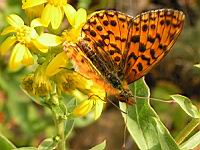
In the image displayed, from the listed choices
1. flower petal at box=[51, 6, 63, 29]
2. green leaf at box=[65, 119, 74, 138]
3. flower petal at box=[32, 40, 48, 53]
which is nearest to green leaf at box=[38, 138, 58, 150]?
green leaf at box=[65, 119, 74, 138]

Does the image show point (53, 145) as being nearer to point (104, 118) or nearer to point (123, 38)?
point (123, 38)

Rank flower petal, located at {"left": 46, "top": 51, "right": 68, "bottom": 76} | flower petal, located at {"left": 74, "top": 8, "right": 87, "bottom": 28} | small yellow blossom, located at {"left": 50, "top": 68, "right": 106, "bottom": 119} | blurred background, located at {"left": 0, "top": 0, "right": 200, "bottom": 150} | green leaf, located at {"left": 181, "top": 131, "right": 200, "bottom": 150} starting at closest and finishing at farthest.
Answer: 1. flower petal, located at {"left": 46, "top": 51, "right": 68, "bottom": 76}
2. small yellow blossom, located at {"left": 50, "top": 68, "right": 106, "bottom": 119}
3. flower petal, located at {"left": 74, "top": 8, "right": 87, "bottom": 28}
4. green leaf, located at {"left": 181, "top": 131, "right": 200, "bottom": 150}
5. blurred background, located at {"left": 0, "top": 0, "right": 200, "bottom": 150}

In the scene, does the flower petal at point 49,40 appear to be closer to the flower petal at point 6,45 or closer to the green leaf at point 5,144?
the flower petal at point 6,45

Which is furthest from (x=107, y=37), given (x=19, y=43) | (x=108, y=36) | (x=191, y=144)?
(x=191, y=144)

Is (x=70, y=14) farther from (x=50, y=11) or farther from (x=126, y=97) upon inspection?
(x=126, y=97)

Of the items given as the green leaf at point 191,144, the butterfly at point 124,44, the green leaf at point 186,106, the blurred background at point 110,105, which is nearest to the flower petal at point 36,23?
the butterfly at point 124,44

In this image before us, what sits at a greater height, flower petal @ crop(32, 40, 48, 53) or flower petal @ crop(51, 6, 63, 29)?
flower petal @ crop(51, 6, 63, 29)

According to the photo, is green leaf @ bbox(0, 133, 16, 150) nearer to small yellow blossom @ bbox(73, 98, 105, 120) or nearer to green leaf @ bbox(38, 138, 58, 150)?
green leaf @ bbox(38, 138, 58, 150)
